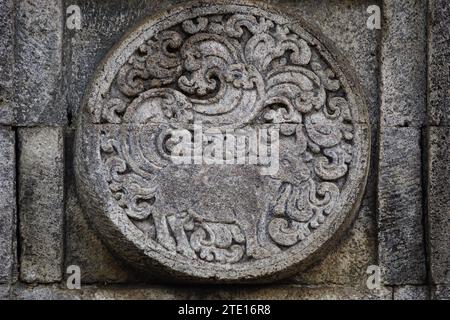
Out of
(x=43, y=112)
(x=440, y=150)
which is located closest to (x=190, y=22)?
(x=43, y=112)

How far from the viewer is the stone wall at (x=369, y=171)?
4234 millimetres

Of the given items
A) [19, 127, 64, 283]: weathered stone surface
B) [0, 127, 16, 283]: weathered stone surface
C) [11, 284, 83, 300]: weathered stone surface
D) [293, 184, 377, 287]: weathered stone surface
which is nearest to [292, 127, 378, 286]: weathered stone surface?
[293, 184, 377, 287]: weathered stone surface

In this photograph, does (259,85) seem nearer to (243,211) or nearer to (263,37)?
(263,37)

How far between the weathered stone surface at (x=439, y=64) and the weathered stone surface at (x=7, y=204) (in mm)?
1975

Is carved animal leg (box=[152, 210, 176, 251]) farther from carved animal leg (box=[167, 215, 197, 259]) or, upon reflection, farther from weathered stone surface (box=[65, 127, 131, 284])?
weathered stone surface (box=[65, 127, 131, 284])

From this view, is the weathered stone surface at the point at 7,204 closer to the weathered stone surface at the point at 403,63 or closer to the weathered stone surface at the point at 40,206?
the weathered stone surface at the point at 40,206

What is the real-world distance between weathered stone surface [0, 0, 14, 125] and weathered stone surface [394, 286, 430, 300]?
78.7 inches

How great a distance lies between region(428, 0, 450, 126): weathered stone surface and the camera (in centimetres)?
425

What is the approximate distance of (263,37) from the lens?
428 centimetres

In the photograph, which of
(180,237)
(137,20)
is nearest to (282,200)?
(180,237)

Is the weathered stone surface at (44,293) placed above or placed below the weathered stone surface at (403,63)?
below

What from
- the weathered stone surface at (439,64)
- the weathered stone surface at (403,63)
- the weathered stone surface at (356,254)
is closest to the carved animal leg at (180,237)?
the weathered stone surface at (356,254)

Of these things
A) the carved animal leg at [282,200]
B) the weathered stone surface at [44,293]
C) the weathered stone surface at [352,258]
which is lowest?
the weathered stone surface at [44,293]

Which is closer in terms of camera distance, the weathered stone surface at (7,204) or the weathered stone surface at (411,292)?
the weathered stone surface at (7,204)
